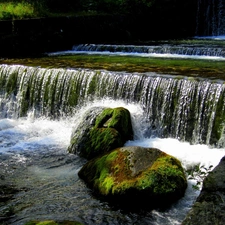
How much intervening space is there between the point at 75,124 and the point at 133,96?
166 cm

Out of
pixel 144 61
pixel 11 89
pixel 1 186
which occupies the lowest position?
pixel 1 186

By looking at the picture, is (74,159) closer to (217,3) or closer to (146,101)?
(146,101)

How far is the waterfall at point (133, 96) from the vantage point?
9578 millimetres

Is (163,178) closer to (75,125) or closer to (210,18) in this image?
(75,125)

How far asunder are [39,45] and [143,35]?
5.74m

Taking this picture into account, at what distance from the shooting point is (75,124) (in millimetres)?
10430

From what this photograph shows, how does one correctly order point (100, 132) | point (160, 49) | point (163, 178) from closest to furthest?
point (163, 178)
point (100, 132)
point (160, 49)

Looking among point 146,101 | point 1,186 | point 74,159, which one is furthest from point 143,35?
point 1,186

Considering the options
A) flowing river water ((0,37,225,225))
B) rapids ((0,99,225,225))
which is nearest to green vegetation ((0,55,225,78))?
flowing river water ((0,37,225,225))

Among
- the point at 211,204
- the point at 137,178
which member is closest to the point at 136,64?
the point at 137,178

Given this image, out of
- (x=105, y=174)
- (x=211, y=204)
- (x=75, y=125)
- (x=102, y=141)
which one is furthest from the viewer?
(x=75, y=125)

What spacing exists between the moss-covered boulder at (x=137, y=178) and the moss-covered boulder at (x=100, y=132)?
1.03m

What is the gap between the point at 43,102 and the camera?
12.4 metres

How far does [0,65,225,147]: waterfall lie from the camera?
377 inches
